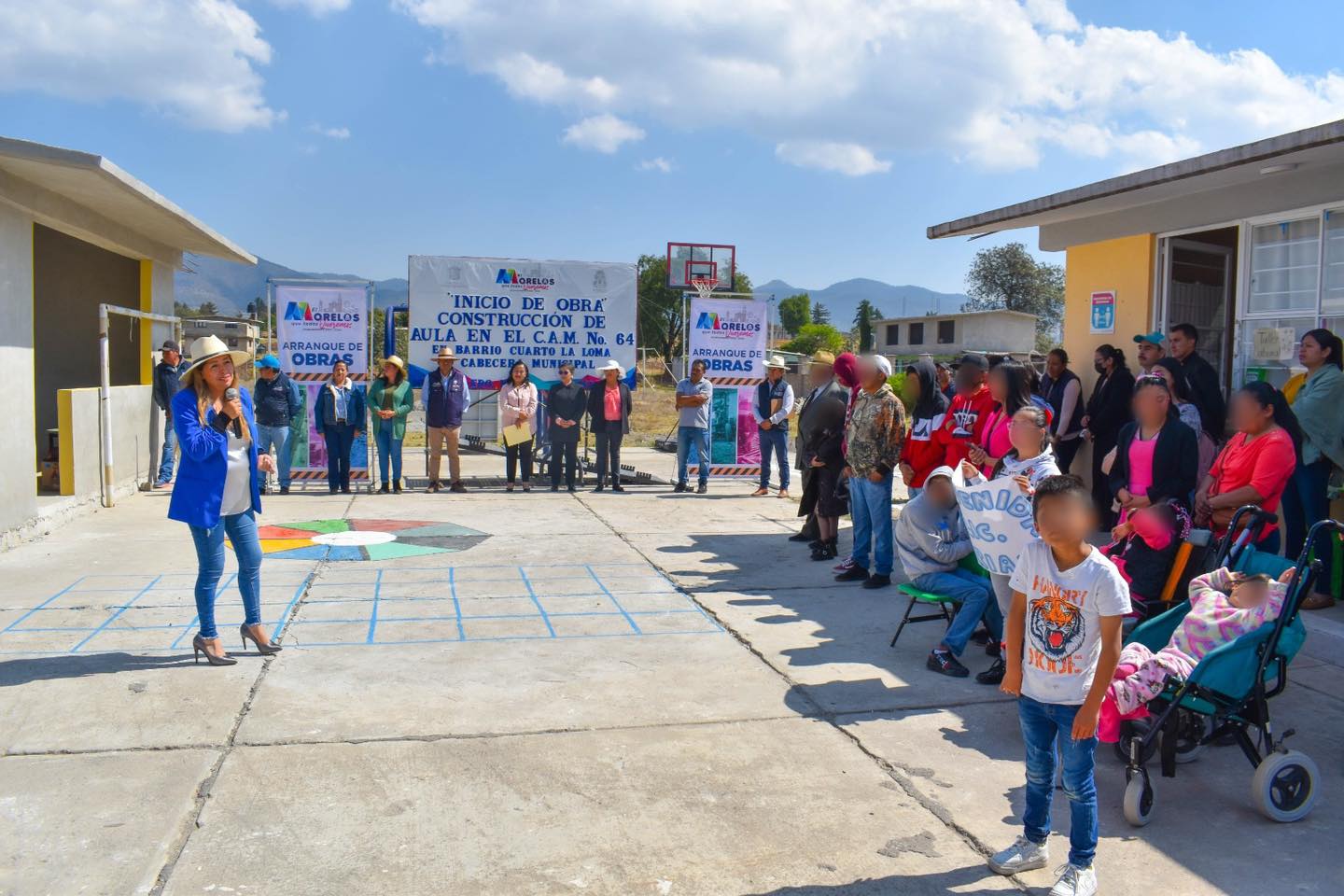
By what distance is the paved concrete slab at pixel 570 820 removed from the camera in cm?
384

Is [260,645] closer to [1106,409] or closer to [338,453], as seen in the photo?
[1106,409]

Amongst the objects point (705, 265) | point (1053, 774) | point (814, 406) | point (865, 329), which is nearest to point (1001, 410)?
point (814, 406)

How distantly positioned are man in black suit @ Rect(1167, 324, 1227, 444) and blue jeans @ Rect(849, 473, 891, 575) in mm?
2569

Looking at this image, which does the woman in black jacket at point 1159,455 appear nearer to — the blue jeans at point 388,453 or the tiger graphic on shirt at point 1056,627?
the tiger graphic on shirt at point 1056,627

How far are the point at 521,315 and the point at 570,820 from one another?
1185 cm

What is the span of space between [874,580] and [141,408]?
34.9ft

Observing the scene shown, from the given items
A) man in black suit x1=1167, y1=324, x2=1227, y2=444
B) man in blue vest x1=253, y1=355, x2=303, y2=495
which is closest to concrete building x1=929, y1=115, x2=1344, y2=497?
man in black suit x1=1167, y1=324, x2=1227, y2=444

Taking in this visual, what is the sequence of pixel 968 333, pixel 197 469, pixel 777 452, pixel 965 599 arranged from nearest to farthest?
pixel 197 469, pixel 965 599, pixel 777 452, pixel 968 333

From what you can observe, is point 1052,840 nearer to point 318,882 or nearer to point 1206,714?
point 1206,714

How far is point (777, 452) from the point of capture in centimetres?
1480

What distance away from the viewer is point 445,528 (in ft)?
37.9

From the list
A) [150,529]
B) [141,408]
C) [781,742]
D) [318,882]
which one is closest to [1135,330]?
[781,742]

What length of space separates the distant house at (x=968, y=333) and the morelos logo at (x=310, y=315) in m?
48.2

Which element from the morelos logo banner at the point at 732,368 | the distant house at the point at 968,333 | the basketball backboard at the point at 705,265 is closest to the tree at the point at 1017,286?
the distant house at the point at 968,333
